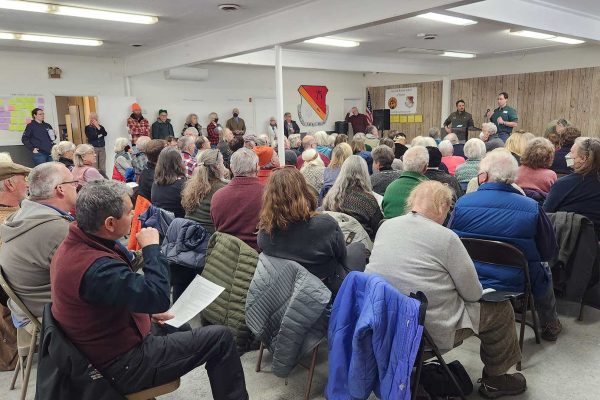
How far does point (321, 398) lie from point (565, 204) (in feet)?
7.00

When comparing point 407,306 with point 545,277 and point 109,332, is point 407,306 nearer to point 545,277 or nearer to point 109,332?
point 109,332

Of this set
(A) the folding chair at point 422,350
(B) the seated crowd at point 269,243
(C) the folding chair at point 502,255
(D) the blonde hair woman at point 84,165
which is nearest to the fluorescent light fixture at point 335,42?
(D) the blonde hair woman at point 84,165

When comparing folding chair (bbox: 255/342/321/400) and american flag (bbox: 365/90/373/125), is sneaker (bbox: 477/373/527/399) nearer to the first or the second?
folding chair (bbox: 255/342/321/400)

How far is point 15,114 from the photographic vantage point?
27.3 ft

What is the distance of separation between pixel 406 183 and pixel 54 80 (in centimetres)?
833

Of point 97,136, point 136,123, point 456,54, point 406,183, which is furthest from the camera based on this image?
point 456,54

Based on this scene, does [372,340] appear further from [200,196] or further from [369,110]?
[369,110]

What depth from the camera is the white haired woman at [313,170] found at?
14.6 ft

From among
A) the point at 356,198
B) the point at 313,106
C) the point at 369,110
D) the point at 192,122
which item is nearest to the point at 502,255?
the point at 356,198

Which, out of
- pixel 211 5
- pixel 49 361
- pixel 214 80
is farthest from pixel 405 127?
pixel 49 361

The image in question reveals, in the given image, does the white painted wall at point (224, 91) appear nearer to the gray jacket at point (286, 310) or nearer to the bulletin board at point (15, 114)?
the bulletin board at point (15, 114)

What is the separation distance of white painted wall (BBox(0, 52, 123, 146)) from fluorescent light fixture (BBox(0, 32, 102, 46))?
1.50 metres

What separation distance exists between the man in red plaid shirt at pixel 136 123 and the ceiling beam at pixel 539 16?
684 cm

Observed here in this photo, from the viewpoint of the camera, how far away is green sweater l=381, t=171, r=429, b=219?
3.03 metres
